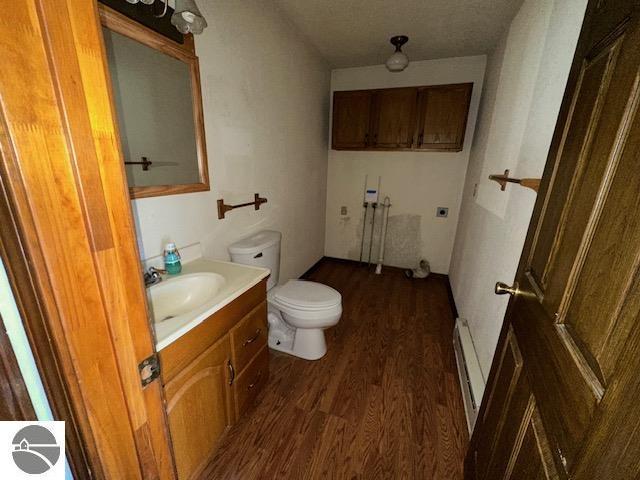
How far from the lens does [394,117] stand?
8.86ft

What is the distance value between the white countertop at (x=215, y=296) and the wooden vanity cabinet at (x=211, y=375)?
0.11 feet

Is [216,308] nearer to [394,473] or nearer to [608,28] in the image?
[394,473]

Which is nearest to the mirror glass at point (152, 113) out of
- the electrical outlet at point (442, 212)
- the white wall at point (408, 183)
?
the white wall at point (408, 183)

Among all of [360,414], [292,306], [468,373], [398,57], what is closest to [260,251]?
[292,306]

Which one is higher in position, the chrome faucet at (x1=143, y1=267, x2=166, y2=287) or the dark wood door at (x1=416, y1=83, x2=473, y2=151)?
the dark wood door at (x1=416, y1=83, x2=473, y2=151)

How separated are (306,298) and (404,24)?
2.14 m

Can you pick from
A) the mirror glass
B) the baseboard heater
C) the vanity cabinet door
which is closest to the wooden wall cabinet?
the baseboard heater

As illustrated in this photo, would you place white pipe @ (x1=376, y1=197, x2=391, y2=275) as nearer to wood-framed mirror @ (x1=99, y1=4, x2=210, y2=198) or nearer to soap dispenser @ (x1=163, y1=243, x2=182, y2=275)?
wood-framed mirror @ (x1=99, y1=4, x2=210, y2=198)

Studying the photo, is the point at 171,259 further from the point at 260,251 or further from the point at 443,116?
the point at 443,116

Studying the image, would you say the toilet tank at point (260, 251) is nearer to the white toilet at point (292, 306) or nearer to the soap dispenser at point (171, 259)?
the white toilet at point (292, 306)

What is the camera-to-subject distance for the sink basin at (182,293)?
3.64ft

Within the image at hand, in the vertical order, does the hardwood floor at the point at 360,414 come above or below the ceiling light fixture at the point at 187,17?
below

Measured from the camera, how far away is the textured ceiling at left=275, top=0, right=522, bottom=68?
1783 mm

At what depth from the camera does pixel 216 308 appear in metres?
1.00
